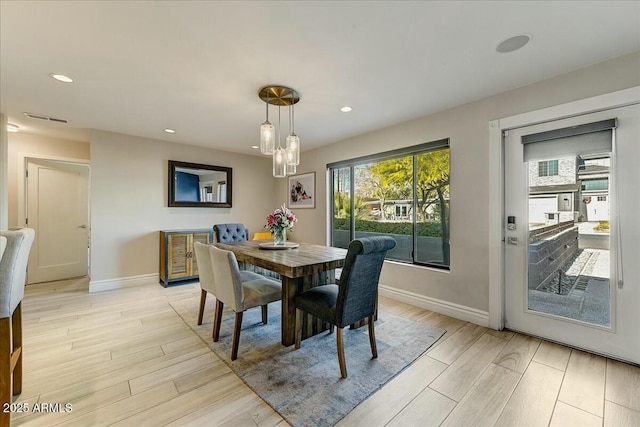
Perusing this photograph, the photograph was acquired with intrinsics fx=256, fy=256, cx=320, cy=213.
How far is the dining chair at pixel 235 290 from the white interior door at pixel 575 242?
2.38m

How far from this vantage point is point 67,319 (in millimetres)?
2812

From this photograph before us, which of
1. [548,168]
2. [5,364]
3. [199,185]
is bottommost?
[5,364]

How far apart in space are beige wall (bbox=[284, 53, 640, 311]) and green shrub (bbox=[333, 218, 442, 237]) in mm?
334

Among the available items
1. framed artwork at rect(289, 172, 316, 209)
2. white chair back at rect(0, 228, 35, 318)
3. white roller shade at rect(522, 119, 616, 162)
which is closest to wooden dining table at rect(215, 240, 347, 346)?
white chair back at rect(0, 228, 35, 318)

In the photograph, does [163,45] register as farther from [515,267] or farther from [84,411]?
[515,267]

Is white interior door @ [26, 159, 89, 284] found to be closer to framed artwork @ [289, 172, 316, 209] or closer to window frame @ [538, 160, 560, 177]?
framed artwork @ [289, 172, 316, 209]

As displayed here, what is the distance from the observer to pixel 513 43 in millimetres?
1798

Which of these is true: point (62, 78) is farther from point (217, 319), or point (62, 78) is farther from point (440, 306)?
point (440, 306)

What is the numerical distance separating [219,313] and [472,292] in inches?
102

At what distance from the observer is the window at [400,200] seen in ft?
10.4

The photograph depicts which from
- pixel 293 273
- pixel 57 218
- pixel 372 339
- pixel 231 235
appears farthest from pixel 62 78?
pixel 372 339

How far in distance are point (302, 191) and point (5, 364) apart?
4.12 m

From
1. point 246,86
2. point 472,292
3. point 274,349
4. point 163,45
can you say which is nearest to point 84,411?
point 274,349

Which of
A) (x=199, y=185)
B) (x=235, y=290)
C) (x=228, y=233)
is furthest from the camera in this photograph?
(x=199, y=185)
